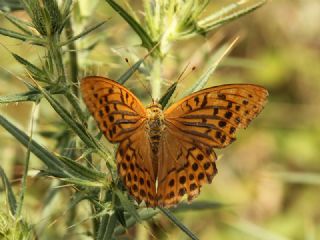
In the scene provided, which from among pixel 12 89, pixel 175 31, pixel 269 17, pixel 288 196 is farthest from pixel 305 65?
pixel 175 31

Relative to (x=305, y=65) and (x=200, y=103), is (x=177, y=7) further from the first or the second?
(x=305, y=65)

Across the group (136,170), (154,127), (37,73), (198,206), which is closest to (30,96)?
(37,73)

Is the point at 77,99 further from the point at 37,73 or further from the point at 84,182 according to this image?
the point at 84,182

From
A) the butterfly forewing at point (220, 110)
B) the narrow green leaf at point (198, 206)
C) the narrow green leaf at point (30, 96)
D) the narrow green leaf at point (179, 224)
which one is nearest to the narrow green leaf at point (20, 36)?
the narrow green leaf at point (30, 96)

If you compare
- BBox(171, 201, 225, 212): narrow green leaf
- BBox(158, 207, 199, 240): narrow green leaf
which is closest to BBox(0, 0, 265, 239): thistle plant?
BBox(158, 207, 199, 240): narrow green leaf

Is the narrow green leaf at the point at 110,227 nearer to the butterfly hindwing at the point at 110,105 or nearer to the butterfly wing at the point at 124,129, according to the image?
the butterfly wing at the point at 124,129
